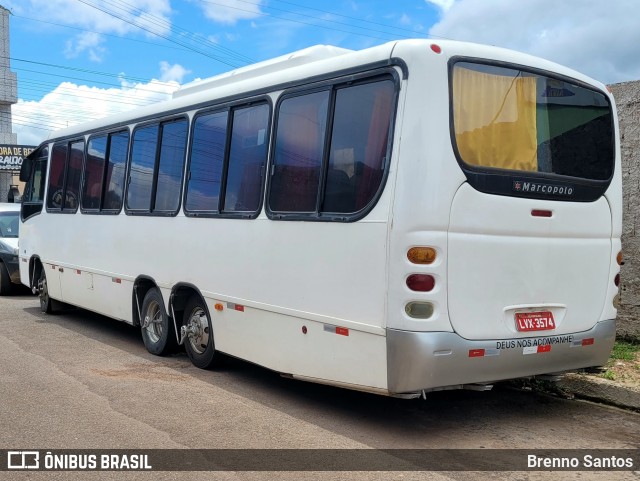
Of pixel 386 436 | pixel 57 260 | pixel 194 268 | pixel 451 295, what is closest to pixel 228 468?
pixel 386 436

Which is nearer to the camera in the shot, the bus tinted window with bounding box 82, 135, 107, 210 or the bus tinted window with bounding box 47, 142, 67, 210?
the bus tinted window with bounding box 82, 135, 107, 210

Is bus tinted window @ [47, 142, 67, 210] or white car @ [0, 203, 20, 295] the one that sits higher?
bus tinted window @ [47, 142, 67, 210]

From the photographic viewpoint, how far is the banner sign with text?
42.9 metres

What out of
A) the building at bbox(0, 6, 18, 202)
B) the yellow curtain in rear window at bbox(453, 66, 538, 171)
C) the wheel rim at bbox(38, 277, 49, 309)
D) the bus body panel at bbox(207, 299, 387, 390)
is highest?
the building at bbox(0, 6, 18, 202)

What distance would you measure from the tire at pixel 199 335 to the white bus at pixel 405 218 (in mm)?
30

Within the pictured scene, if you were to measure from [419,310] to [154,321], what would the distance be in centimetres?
451

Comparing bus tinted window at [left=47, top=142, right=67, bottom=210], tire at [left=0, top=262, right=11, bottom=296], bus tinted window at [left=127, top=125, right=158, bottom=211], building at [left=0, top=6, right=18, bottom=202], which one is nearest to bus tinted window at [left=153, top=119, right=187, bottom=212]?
bus tinted window at [left=127, top=125, right=158, bottom=211]

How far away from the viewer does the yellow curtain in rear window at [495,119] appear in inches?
216

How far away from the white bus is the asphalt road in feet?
1.38

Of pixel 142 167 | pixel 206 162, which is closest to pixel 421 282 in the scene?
pixel 206 162

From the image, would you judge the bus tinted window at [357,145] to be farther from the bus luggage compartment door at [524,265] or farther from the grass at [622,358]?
the grass at [622,358]

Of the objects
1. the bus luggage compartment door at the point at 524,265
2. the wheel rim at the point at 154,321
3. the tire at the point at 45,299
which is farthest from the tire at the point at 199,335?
the tire at the point at 45,299

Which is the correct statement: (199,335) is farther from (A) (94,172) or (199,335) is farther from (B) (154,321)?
(A) (94,172)

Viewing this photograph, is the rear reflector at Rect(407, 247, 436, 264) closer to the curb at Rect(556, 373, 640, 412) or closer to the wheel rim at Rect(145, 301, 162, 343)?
the curb at Rect(556, 373, 640, 412)
